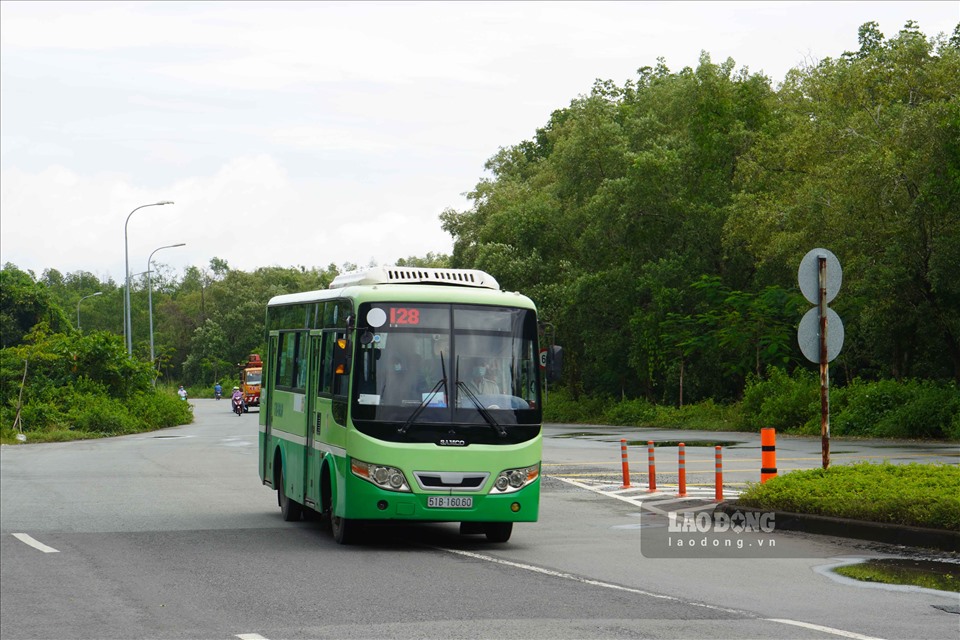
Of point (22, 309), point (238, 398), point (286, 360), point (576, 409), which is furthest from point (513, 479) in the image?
point (22, 309)

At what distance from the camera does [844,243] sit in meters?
36.8

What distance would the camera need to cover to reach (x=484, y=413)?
1411cm

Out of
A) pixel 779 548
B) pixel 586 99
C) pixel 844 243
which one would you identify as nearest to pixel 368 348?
pixel 779 548

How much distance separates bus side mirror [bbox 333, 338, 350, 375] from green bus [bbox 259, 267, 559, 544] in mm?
18

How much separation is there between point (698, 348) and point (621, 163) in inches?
401

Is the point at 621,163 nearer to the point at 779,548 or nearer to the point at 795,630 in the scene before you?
the point at 779,548

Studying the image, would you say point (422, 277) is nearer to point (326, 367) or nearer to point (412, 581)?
point (326, 367)

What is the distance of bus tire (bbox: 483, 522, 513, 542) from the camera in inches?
579

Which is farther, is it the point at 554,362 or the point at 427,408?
the point at 554,362

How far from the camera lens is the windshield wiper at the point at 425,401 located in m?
13.9

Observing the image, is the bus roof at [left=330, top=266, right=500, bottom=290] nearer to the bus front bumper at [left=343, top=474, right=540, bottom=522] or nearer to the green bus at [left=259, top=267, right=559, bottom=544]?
the green bus at [left=259, top=267, right=559, bottom=544]

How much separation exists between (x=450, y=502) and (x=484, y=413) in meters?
1.00

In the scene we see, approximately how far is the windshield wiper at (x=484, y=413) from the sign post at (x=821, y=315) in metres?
4.26

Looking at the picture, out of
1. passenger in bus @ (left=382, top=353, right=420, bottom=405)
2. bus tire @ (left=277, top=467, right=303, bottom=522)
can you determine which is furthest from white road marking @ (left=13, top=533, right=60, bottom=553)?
passenger in bus @ (left=382, top=353, right=420, bottom=405)
